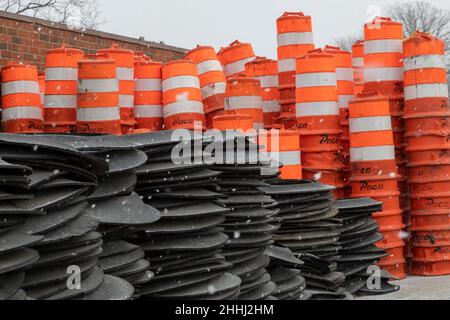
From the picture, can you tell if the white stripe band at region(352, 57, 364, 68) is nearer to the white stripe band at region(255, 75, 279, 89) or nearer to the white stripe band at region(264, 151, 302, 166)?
the white stripe band at region(255, 75, 279, 89)

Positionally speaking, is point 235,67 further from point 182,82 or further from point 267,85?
point 182,82

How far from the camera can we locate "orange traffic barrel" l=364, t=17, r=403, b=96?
33.5 ft

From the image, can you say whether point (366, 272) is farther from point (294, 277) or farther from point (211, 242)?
point (211, 242)

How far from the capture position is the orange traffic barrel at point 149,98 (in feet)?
34.5

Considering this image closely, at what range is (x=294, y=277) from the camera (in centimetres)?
726

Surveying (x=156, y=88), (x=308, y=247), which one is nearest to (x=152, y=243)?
(x=308, y=247)

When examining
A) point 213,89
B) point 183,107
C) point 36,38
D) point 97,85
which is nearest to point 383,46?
point 213,89

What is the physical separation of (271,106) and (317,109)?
1.41 m

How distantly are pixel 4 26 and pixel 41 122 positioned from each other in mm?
3387

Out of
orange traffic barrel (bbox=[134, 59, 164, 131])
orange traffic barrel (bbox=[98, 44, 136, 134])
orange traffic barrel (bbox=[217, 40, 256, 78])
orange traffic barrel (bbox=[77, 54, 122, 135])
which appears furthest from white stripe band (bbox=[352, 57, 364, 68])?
orange traffic barrel (bbox=[77, 54, 122, 135])

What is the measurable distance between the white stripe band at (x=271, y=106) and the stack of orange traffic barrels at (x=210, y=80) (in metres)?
Answer: 0.58

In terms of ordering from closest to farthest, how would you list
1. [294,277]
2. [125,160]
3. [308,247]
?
[125,160] → [294,277] → [308,247]

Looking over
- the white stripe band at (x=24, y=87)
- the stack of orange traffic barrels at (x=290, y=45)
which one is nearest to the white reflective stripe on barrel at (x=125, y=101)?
the white stripe band at (x=24, y=87)

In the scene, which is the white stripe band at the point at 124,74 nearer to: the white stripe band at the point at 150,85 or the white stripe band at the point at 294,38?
the white stripe band at the point at 150,85
